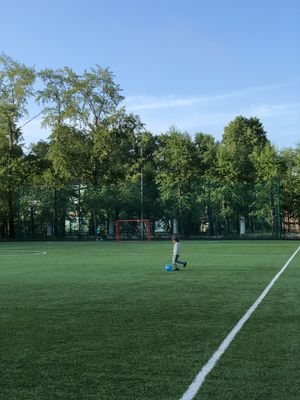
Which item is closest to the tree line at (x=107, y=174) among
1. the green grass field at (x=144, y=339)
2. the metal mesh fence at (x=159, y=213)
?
the metal mesh fence at (x=159, y=213)

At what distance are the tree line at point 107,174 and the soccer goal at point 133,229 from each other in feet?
2.93

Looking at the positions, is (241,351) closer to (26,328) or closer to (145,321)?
(145,321)

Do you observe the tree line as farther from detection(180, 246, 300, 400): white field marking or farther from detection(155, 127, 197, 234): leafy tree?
detection(180, 246, 300, 400): white field marking

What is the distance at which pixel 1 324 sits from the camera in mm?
7820

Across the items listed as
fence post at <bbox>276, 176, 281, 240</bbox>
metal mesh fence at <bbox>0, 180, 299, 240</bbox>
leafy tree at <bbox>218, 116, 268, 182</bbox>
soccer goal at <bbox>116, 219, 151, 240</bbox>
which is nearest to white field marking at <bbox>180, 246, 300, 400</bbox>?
fence post at <bbox>276, 176, 281, 240</bbox>

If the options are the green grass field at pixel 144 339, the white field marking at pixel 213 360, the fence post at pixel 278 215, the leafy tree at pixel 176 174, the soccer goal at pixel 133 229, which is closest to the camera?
the white field marking at pixel 213 360

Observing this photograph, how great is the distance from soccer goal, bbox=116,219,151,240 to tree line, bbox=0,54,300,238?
0.89 m

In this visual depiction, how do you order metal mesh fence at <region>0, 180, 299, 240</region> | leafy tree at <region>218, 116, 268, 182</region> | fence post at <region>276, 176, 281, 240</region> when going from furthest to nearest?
leafy tree at <region>218, 116, 268, 182</region>, metal mesh fence at <region>0, 180, 299, 240</region>, fence post at <region>276, 176, 281, 240</region>

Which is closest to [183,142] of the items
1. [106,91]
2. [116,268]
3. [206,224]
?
[106,91]

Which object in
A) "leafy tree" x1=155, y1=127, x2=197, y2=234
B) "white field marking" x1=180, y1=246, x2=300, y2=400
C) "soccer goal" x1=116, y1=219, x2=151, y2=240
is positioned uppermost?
"leafy tree" x1=155, y1=127, x2=197, y2=234

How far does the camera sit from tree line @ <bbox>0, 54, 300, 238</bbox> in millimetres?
45531

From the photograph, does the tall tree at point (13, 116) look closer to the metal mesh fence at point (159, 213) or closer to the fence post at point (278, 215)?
the metal mesh fence at point (159, 213)

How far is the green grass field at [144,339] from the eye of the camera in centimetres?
481

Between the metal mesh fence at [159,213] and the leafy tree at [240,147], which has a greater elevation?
the leafy tree at [240,147]
